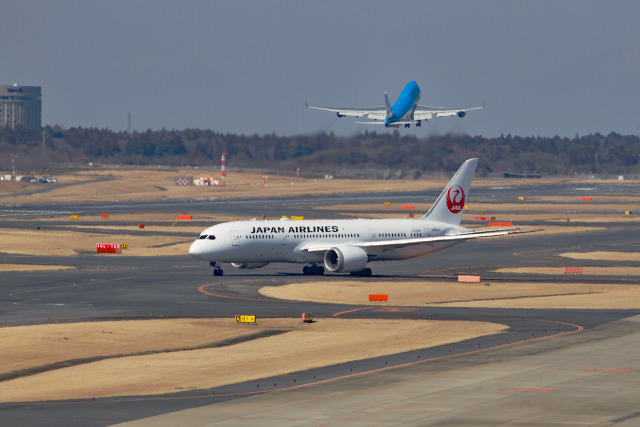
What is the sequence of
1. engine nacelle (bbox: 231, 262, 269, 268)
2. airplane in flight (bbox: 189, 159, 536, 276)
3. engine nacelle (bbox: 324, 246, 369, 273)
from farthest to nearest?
engine nacelle (bbox: 231, 262, 269, 268), engine nacelle (bbox: 324, 246, 369, 273), airplane in flight (bbox: 189, 159, 536, 276)

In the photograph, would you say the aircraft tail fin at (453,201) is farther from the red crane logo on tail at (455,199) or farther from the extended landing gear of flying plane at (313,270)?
the extended landing gear of flying plane at (313,270)

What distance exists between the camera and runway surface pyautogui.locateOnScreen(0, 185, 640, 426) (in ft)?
107

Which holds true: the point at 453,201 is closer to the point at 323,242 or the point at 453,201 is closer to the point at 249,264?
the point at 323,242

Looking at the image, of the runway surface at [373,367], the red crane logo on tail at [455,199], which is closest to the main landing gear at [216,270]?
the runway surface at [373,367]

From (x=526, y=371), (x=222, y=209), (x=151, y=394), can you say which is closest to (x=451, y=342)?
(x=526, y=371)

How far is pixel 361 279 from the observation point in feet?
251

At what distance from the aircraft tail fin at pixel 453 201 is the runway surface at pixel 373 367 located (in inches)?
165

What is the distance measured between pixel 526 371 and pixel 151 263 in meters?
51.0

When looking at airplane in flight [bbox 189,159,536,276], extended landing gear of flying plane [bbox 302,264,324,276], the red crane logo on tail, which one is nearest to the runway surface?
extended landing gear of flying plane [bbox 302,264,324,276]

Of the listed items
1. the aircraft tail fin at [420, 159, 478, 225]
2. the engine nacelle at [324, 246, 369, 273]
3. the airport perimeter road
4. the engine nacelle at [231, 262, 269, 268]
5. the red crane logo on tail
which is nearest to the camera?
the airport perimeter road

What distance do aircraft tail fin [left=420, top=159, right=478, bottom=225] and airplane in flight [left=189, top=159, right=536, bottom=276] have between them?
2.60 feet

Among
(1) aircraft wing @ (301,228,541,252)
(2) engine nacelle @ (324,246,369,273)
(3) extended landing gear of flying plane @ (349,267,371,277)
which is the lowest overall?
(3) extended landing gear of flying plane @ (349,267,371,277)

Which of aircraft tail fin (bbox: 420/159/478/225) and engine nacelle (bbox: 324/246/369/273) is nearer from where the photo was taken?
engine nacelle (bbox: 324/246/369/273)

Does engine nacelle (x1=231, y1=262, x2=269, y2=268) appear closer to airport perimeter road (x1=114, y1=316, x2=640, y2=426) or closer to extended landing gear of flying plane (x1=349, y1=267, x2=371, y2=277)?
extended landing gear of flying plane (x1=349, y1=267, x2=371, y2=277)
